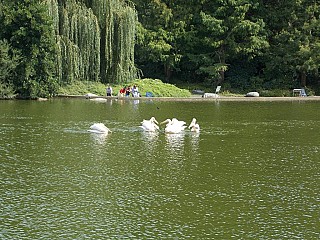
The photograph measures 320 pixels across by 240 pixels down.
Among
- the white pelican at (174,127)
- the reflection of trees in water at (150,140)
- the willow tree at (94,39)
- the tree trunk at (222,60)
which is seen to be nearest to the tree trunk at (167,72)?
the tree trunk at (222,60)

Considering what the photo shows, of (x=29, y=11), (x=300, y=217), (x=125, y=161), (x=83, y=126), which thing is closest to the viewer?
(x=300, y=217)

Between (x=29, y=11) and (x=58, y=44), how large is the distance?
9.15ft

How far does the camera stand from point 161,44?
51.2 metres

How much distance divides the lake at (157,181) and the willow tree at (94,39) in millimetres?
15626

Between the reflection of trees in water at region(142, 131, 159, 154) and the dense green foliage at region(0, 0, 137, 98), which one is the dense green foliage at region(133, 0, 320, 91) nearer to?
the dense green foliage at region(0, 0, 137, 98)

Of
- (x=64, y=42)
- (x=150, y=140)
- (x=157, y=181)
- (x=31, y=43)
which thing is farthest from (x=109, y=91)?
(x=157, y=181)

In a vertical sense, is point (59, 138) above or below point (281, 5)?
below

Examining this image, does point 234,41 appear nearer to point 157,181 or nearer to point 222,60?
point 222,60

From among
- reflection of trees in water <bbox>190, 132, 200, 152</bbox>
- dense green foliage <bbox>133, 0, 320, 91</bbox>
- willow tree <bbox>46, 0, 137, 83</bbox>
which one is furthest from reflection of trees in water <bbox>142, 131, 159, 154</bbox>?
dense green foliage <bbox>133, 0, 320, 91</bbox>

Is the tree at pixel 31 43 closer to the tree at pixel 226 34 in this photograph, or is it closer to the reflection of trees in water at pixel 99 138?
the tree at pixel 226 34

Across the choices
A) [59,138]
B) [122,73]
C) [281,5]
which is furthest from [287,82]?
[59,138]

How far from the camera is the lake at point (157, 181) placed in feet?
37.9

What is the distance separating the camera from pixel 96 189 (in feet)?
46.6

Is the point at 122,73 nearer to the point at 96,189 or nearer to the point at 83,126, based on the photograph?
the point at 83,126
